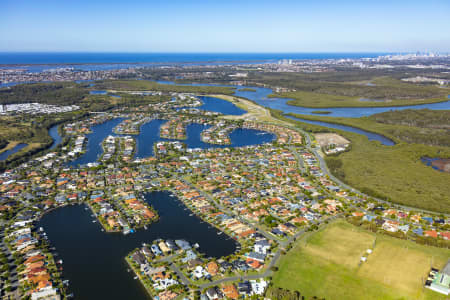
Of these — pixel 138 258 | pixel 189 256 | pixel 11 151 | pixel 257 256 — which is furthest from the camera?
pixel 11 151

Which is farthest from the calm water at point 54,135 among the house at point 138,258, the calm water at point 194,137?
the house at point 138,258

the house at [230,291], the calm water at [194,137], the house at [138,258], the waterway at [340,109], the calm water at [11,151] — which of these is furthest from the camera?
the waterway at [340,109]

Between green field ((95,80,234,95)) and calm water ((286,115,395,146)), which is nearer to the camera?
calm water ((286,115,395,146))

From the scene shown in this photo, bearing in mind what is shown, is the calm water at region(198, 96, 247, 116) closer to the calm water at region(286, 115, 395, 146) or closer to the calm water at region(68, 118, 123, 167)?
the calm water at region(286, 115, 395, 146)

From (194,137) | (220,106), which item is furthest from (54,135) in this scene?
(220,106)

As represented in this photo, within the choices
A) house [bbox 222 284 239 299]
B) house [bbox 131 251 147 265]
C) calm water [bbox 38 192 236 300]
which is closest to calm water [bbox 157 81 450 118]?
calm water [bbox 38 192 236 300]

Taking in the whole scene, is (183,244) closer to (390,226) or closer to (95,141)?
(390,226)

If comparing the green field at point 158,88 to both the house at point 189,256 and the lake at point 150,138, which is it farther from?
the house at point 189,256
